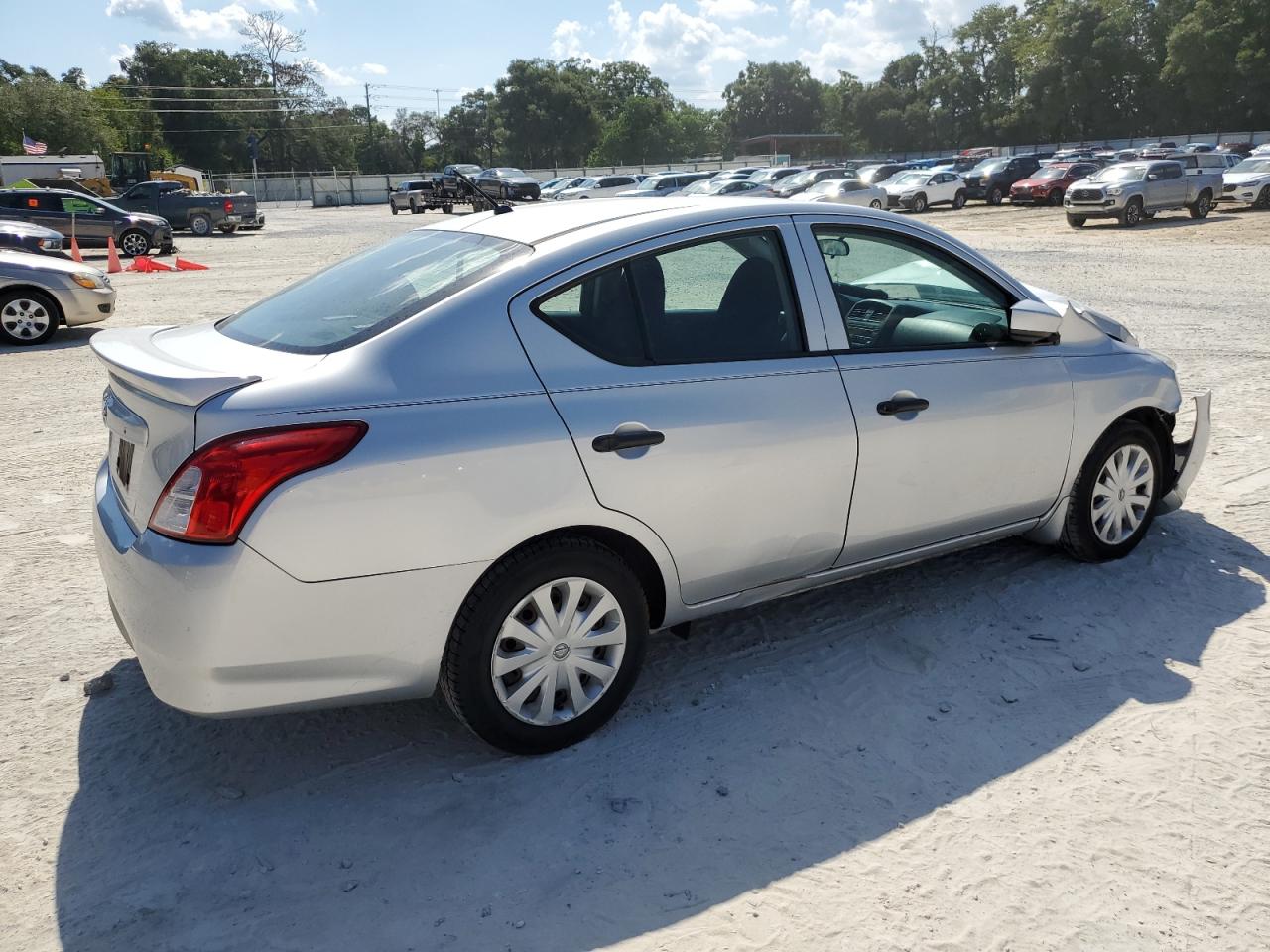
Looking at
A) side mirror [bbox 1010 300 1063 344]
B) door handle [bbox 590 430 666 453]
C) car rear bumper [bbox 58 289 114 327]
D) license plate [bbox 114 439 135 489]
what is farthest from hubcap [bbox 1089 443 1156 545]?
car rear bumper [bbox 58 289 114 327]

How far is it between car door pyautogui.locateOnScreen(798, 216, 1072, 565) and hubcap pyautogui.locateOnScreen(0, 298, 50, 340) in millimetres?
10587

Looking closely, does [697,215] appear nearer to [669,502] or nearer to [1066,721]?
[669,502]

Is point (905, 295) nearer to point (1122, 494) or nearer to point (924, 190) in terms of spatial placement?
point (1122, 494)

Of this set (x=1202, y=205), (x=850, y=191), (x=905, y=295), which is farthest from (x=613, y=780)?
(x=850, y=191)

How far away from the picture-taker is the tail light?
271cm

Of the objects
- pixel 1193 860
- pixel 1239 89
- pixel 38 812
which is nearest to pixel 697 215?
pixel 1193 860

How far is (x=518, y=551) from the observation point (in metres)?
3.08

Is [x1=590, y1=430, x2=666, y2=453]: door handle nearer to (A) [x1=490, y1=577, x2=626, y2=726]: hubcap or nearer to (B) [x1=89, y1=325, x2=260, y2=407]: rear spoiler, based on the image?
(A) [x1=490, y1=577, x2=626, y2=726]: hubcap

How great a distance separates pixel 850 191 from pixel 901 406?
107 ft

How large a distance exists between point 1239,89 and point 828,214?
295 feet

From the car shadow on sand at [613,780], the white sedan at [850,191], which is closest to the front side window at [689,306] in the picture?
the car shadow on sand at [613,780]

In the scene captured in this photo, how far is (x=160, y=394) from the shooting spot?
2.91 metres

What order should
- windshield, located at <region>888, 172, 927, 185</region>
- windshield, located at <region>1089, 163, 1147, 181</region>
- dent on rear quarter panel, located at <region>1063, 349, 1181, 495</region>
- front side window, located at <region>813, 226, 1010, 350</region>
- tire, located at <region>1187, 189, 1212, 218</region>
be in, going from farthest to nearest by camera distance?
windshield, located at <region>888, 172, 927, 185</region> → tire, located at <region>1187, 189, 1212, 218</region> → windshield, located at <region>1089, 163, 1147, 181</region> → dent on rear quarter panel, located at <region>1063, 349, 1181, 495</region> → front side window, located at <region>813, 226, 1010, 350</region>

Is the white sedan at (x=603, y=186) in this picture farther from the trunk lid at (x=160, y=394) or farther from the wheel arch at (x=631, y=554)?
the wheel arch at (x=631, y=554)
